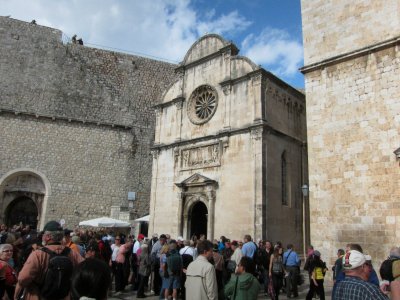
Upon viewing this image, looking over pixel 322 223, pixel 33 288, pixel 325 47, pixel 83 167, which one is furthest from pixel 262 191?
pixel 83 167

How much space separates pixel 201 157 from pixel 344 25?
26.4ft

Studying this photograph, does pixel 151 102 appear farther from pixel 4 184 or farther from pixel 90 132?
pixel 4 184

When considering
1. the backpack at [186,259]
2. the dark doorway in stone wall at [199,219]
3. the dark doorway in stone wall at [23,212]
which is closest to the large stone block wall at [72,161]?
the dark doorway in stone wall at [23,212]

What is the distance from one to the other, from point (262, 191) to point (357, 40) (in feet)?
19.8

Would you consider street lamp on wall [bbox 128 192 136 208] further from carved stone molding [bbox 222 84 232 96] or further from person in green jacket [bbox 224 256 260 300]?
person in green jacket [bbox 224 256 260 300]

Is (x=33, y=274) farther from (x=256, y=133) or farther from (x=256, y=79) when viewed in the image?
(x=256, y=79)

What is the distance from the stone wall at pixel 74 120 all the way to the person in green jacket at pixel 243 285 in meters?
19.1

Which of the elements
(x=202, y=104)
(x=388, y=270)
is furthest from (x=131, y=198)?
(x=388, y=270)

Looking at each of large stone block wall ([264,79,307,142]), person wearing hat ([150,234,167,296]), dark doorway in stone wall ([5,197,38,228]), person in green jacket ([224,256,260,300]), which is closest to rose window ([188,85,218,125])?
large stone block wall ([264,79,307,142])

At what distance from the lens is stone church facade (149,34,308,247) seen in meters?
14.1

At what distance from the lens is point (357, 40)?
1076 centimetres

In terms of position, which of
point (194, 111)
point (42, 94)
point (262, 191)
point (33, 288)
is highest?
point (42, 94)

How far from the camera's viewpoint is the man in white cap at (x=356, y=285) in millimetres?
2527

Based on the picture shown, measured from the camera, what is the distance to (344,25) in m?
11.1
